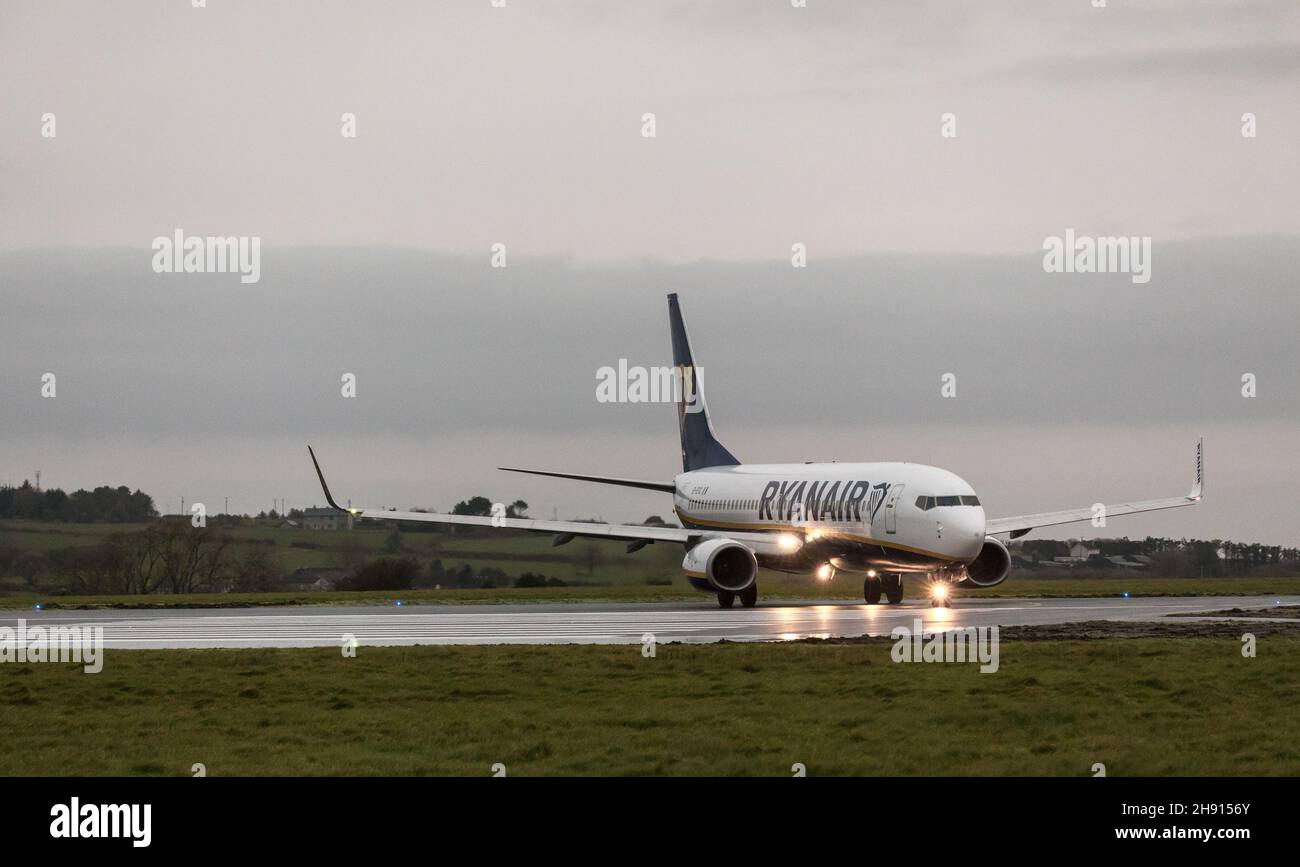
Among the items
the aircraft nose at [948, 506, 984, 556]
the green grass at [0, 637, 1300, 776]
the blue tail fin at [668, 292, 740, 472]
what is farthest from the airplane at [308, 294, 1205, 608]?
the green grass at [0, 637, 1300, 776]

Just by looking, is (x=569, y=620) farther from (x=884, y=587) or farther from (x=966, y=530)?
(x=884, y=587)

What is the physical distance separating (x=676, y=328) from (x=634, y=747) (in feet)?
174

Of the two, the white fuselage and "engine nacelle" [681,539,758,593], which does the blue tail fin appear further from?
"engine nacelle" [681,539,758,593]

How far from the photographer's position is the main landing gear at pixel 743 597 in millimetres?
50156

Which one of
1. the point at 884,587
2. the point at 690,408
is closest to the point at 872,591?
the point at 884,587

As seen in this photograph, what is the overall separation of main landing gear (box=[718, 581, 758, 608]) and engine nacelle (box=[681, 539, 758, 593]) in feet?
1.02

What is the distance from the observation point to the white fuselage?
45.6 m

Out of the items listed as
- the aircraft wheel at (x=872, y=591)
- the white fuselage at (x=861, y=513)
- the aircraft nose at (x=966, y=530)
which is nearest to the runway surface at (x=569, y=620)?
the aircraft wheel at (x=872, y=591)

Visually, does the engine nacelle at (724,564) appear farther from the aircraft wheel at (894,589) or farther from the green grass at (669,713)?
the green grass at (669,713)

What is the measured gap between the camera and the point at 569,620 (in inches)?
1617

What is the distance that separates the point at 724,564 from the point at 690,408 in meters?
18.8

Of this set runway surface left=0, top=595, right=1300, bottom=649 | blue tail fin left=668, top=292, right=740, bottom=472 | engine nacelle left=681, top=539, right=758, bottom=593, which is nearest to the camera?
runway surface left=0, top=595, right=1300, bottom=649
